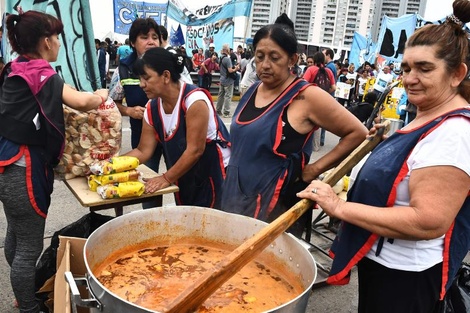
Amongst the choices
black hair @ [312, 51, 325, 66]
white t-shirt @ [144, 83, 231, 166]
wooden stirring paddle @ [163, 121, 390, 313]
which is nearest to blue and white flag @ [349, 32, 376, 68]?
black hair @ [312, 51, 325, 66]

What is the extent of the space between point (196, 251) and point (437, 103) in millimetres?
1108

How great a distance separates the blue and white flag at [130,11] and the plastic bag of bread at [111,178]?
10817 mm

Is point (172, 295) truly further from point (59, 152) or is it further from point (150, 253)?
point (59, 152)

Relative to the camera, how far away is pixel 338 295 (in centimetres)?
304

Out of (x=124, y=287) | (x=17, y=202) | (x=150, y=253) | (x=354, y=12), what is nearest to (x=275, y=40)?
(x=150, y=253)

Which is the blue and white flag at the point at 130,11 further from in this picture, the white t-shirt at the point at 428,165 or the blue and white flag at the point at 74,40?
the white t-shirt at the point at 428,165

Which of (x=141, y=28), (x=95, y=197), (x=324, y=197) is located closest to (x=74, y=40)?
(x=141, y=28)

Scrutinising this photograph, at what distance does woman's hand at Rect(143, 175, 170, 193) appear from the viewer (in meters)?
2.33

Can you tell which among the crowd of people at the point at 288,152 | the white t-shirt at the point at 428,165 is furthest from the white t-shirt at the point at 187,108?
the white t-shirt at the point at 428,165

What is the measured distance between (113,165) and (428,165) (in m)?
1.65

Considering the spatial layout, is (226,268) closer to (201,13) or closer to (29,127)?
(29,127)

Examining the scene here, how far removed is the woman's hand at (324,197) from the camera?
4.48ft

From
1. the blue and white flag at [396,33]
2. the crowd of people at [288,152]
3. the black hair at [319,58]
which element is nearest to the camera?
the crowd of people at [288,152]

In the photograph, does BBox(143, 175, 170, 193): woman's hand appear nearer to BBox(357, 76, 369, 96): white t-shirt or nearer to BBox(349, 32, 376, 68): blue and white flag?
BBox(357, 76, 369, 96): white t-shirt
